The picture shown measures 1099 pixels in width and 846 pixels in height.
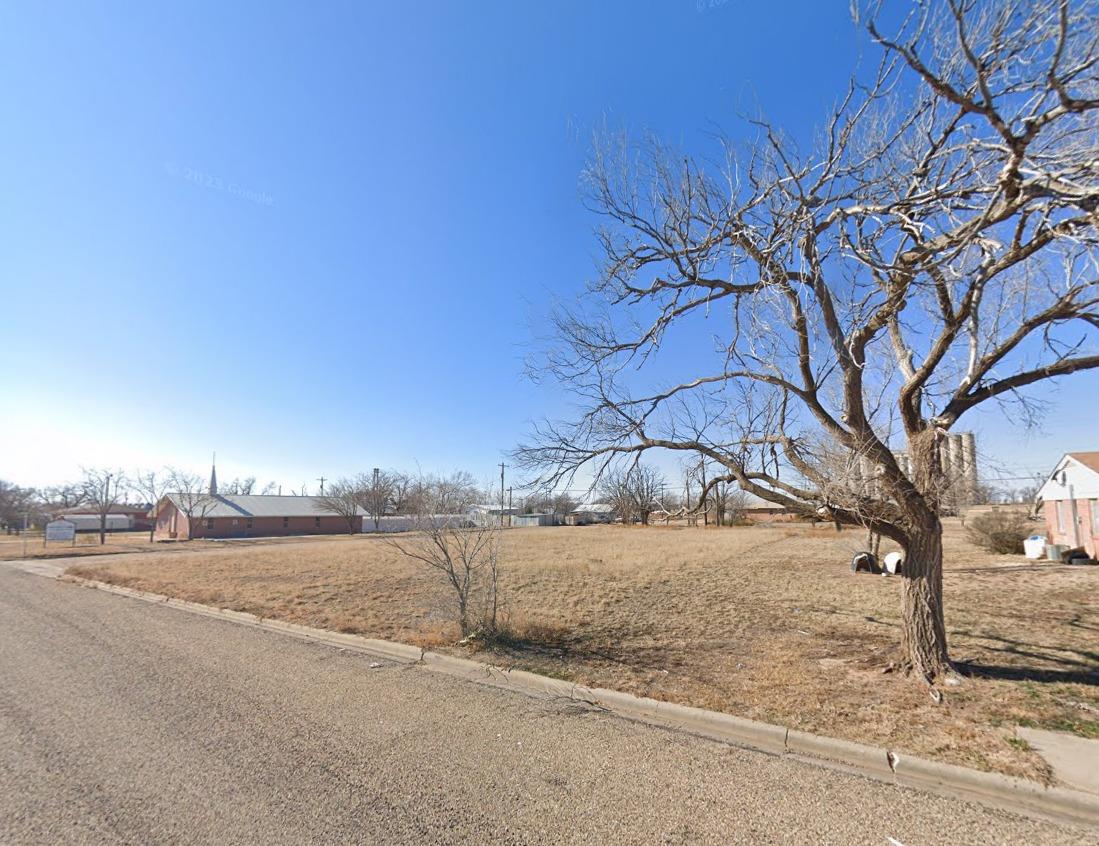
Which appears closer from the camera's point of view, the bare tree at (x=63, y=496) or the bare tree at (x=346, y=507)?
the bare tree at (x=346, y=507)

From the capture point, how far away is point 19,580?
59.8 feet

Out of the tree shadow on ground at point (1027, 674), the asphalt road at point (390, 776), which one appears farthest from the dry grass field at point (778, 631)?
the asphalt road at point (390, 776)

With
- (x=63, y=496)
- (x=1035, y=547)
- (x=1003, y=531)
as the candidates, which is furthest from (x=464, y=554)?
(x=63, y=496)

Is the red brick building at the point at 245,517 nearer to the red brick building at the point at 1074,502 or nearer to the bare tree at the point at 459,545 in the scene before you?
the bare tree at the point at 459,545

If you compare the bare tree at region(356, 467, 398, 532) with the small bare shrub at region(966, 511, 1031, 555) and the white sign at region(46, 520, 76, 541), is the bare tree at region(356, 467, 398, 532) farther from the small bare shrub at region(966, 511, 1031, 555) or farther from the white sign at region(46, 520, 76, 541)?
the small bare shrub at region(966, 511, 1031, 555)

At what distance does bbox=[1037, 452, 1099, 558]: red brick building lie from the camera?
1842 cm

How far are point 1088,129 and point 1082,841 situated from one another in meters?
4.72

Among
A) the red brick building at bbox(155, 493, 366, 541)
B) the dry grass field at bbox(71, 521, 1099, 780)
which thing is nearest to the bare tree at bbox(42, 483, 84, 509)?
the red brick building at bbox(155, 493, 366, 541)

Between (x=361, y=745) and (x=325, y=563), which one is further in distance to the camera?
(x=325, y=563)

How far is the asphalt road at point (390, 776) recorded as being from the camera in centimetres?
338

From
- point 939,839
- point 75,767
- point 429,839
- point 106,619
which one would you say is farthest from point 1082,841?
point 106,619

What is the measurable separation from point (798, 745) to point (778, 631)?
480 centimetres

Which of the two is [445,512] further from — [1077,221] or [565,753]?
[1077,221]

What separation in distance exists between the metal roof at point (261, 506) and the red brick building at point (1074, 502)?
5774cm
